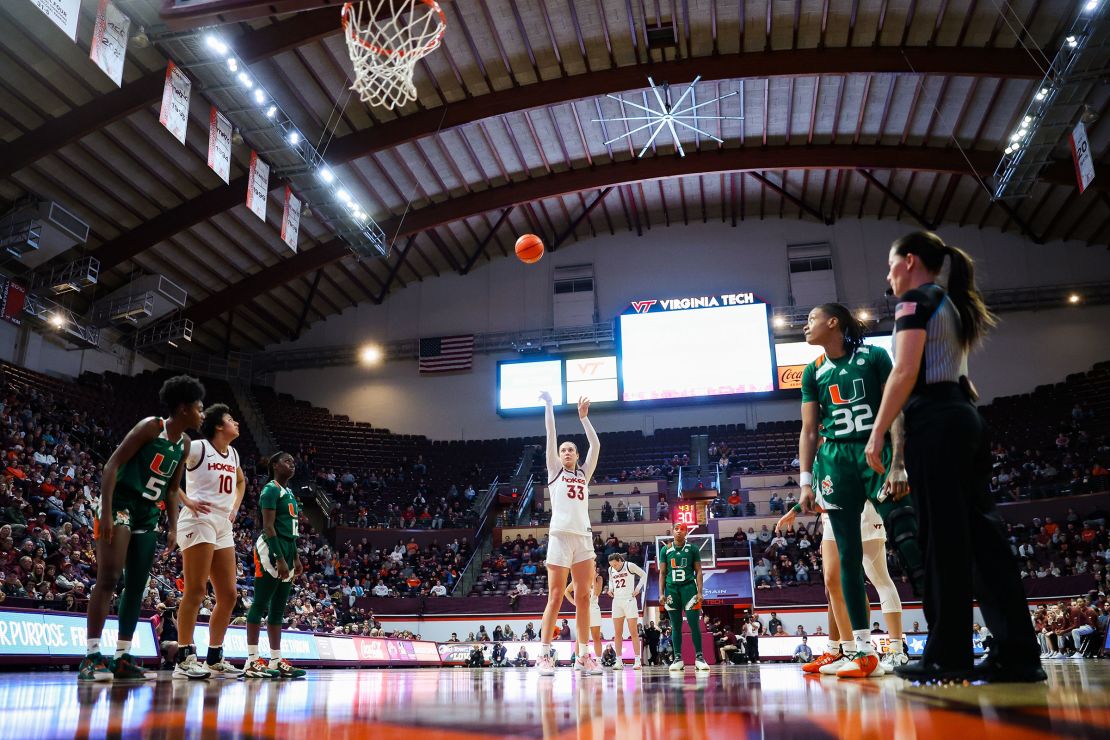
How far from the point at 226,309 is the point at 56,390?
605 cm

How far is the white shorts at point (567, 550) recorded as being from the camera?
277 inches

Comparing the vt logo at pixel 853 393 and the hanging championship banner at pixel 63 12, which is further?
the hanging championship banner at pixel 63 12

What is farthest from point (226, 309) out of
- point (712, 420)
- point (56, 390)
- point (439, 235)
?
point (712, 420)

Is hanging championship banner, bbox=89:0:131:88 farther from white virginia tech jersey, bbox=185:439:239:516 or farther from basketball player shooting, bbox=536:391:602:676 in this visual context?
basketball player shooting, bbox=536:391:602:676

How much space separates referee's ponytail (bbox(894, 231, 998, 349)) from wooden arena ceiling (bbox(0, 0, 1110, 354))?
15.8m

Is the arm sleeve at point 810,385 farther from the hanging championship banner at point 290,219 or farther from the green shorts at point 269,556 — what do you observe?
the hanging championship banner at point 290,219

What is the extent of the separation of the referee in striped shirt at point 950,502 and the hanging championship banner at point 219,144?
52.2 ft

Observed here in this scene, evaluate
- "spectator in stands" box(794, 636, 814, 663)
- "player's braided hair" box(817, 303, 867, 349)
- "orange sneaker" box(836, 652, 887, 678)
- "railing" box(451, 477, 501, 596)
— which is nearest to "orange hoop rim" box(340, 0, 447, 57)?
"player's braided hair" box(817, 303, 867, 349)

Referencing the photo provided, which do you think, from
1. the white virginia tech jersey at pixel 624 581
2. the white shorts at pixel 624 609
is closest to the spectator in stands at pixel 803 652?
the white shorts at pixel 624 609

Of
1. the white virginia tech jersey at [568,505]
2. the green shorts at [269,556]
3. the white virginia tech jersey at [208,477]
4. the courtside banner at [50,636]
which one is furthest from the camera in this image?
the courtside banner at [50,636]

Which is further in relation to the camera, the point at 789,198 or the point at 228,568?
the point at 789,198

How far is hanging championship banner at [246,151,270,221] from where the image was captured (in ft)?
61.0

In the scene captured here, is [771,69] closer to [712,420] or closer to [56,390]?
[712,420]

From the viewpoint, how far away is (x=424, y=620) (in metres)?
21.4
